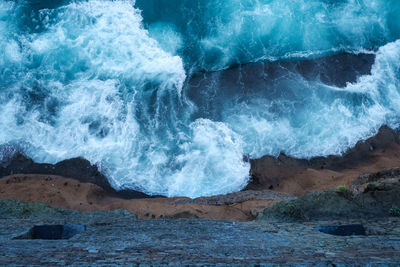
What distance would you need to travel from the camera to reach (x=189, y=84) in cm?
1434

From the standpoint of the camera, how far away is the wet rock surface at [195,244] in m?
5.93

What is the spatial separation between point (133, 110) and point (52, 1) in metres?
7.44

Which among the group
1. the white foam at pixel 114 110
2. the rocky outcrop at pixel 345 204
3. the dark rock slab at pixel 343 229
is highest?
the white foam at pixel 114 110

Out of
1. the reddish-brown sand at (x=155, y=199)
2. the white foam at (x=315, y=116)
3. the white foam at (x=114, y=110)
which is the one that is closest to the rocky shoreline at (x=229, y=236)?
the reddish-brown sand at (x=155, y=199)

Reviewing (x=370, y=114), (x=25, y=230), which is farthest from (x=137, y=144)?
(x=370, y=114)

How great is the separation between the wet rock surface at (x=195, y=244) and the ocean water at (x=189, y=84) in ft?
11.8

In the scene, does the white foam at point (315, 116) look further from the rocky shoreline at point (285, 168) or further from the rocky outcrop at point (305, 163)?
the rocky shoreline at point (285, 168)

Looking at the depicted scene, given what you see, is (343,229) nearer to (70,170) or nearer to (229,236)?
(229,236)

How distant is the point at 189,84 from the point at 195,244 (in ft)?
28.0

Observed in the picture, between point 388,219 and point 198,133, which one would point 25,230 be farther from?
point 388,219

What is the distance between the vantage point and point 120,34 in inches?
611

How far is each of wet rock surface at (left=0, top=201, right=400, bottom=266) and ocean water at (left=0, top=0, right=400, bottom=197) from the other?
11.8 ft

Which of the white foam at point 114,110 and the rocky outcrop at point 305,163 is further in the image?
the white foam at point 114,110

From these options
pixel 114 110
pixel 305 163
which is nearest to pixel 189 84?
pixel 114 110
